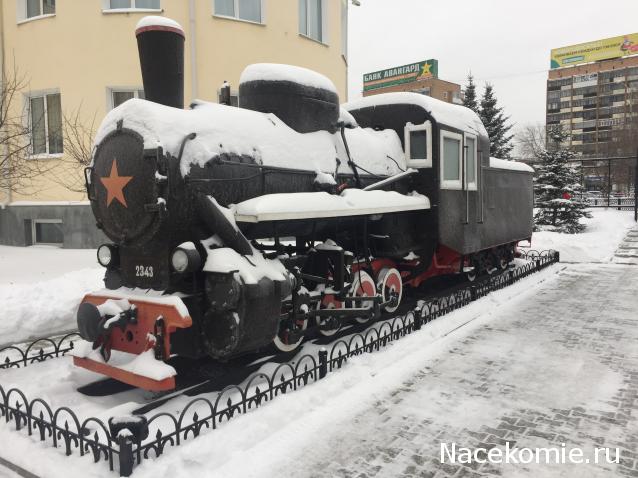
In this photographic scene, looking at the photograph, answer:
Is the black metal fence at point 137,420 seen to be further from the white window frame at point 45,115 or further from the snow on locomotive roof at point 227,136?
the white window frame at point 45,115

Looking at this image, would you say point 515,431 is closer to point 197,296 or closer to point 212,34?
point 197,296

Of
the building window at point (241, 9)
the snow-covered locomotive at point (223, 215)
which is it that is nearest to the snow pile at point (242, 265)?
the snow-covered locomotive at point (223, 215)

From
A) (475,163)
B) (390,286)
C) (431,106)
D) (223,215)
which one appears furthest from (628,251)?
(223,215)

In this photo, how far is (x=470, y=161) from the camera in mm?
8492

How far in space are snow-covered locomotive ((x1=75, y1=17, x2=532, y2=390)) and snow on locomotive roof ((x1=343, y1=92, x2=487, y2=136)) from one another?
1.11 meters

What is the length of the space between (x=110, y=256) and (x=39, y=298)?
302 cm

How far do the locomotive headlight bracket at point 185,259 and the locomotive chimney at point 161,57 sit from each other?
5.21ft

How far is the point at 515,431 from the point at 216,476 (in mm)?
2283

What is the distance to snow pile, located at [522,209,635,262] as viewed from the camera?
14633mm

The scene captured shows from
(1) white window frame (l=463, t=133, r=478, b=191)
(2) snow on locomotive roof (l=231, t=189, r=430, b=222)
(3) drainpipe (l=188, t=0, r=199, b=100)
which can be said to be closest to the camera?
(2) snow on locomotive roof (l=231, t=189, r=430, b=222)

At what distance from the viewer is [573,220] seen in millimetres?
21578

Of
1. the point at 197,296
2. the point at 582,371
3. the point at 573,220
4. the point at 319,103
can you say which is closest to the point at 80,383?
the point at 197,296

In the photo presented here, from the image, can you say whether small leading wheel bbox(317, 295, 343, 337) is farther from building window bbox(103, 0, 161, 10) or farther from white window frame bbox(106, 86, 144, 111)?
building window bbox(103, 0, 161, 10)

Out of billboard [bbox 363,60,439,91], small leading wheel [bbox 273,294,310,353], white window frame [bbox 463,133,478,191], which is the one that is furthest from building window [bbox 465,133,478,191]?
billboard [bbox 363,60,439,91]
